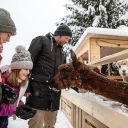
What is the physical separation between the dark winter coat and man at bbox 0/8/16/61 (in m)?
1.52

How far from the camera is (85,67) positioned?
3.18 m

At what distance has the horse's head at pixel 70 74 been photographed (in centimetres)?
319

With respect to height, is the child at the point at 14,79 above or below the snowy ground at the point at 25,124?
above

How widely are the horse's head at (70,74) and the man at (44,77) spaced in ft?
3.00

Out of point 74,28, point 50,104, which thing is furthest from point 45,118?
point 74,28

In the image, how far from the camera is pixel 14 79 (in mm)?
3299

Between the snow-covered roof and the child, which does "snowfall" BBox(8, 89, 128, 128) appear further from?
the snow-covered roof

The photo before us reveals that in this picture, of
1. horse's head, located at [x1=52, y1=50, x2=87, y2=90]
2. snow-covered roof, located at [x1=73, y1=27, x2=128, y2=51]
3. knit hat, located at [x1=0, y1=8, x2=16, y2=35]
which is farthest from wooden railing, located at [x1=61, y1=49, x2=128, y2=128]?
snow-covered roof, located at [x1=73, y1=27, x2=128, y2=51]

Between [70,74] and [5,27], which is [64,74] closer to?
[70,74]

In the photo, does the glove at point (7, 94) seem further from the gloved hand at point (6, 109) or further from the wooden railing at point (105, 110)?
the wooden railing at point (105, 110)

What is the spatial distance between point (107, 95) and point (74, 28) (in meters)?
14.9

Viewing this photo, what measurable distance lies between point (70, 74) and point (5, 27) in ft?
2.54

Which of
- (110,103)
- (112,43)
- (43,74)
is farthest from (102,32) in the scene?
(110,103)

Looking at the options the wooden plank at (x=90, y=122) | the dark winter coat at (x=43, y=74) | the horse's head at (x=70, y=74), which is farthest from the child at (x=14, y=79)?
the wooden plank at (x=90, y=122)
